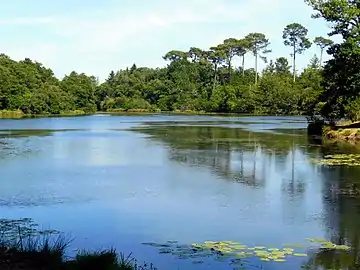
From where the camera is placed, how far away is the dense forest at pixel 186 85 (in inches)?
2827

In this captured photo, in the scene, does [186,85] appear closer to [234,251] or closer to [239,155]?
[239,155]

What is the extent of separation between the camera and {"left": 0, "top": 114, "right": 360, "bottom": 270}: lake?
8062mm

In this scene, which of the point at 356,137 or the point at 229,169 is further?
the point at 356,137

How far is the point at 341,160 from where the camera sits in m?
18.1

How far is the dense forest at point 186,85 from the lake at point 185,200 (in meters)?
37.7

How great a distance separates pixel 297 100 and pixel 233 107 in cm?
1221

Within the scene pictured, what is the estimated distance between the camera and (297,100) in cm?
6962

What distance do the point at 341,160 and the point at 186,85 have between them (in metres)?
74.2

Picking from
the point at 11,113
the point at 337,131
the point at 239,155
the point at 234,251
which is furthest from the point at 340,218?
the point at 11,113

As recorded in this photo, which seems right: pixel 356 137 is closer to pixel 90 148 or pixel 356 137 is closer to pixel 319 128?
pixel 319 128

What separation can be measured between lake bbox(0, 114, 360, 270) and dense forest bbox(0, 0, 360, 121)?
3766 centimetres

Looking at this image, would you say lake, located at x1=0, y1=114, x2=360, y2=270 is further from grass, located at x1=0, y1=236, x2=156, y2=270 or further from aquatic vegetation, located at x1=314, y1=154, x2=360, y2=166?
grass, located at x1=0, y1=236, x2=156, y2=270

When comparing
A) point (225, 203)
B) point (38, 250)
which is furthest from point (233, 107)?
point (38, 250)

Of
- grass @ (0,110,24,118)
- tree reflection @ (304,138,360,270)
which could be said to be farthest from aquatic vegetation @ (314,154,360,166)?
grass @ (0,110,24,118)
